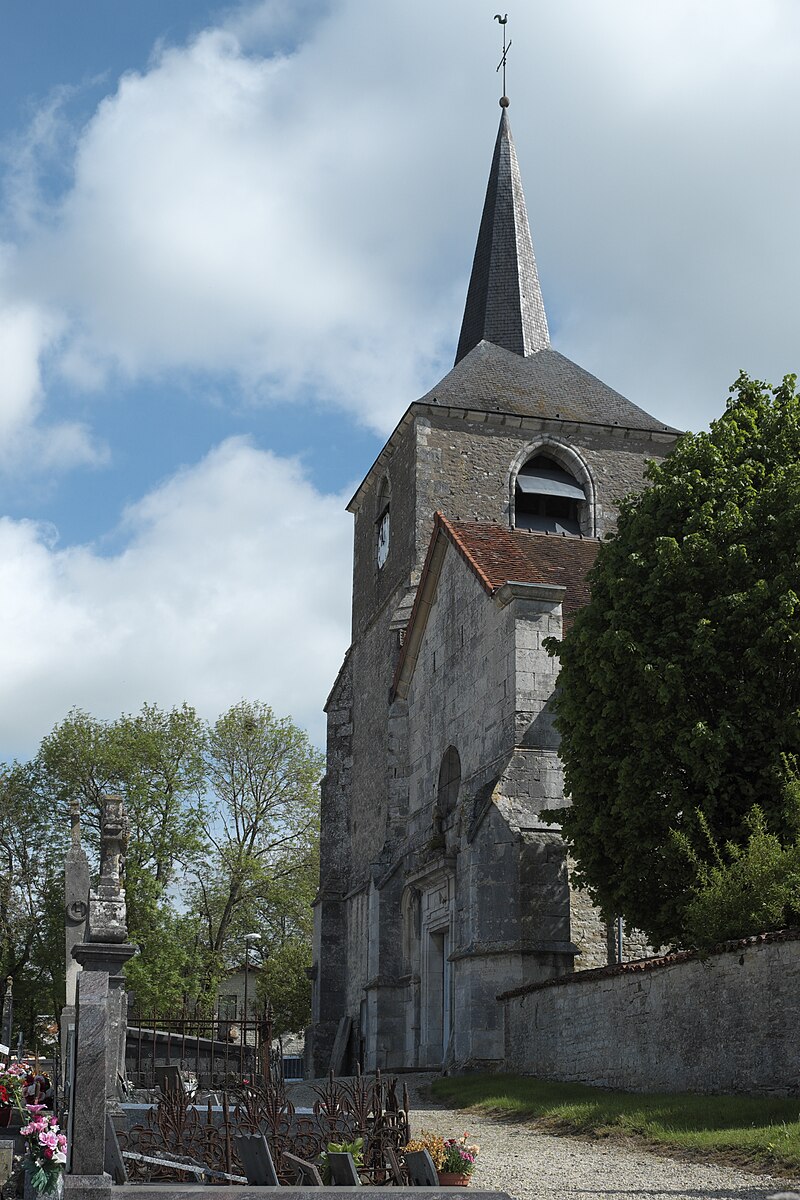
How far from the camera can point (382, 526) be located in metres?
34.7

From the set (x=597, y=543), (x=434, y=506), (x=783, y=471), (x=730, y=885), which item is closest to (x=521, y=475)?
(x=434, y=506)

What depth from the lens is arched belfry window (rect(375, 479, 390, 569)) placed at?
112ft

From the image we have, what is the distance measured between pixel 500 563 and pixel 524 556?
73 cm

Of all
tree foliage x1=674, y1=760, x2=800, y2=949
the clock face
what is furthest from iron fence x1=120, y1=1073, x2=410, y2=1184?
the clock face

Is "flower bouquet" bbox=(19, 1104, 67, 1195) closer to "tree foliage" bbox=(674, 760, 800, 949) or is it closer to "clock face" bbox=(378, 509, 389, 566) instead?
"tree foliage" bbox=(674, 760, 800, 949)

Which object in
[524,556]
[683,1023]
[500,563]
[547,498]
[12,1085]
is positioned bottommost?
[12,1085]

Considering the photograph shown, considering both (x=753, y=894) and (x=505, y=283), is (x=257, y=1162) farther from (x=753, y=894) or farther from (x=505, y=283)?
(x=505, y=283)

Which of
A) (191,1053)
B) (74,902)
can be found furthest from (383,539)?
(74,902)

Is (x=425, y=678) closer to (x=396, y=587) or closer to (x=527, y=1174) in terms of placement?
(x=396, y=587)

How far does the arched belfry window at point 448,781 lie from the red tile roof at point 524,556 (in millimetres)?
3323

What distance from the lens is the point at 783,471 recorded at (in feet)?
58.6

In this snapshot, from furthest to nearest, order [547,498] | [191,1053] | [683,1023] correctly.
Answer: [547,498], [191,1053], [683,1023]

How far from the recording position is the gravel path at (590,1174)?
9.33 metres

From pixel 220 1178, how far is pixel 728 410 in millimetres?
13491
